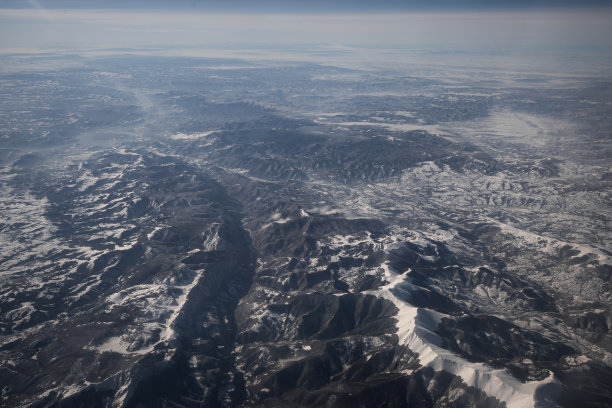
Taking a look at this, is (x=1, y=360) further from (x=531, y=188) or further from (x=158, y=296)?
(x=531, y=188)

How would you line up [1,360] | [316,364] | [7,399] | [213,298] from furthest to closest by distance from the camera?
1. [213,298]
2. [1,360]
3. [316,364]
4. [7,399]

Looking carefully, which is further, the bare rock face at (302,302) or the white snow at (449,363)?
the bare rock face at (302,302)

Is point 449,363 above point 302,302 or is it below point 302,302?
above

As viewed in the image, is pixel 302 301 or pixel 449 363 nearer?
pixel 449 363

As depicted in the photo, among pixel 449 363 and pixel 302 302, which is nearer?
pixel 449 363

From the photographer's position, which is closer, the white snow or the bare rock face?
the white snow

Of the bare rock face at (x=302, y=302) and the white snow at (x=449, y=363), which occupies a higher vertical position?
the white snow at (x=449, y=363)

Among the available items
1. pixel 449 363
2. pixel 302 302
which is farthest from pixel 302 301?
pixel 449 363

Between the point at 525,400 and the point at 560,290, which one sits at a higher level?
the point at 525,400

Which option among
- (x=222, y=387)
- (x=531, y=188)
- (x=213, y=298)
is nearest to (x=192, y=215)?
(x=213, y=298)

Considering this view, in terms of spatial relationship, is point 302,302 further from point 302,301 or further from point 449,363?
point 449,363

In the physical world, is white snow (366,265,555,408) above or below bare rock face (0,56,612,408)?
above
